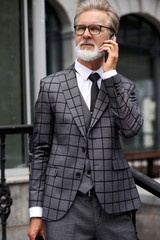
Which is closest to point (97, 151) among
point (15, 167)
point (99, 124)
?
point (99, 124)

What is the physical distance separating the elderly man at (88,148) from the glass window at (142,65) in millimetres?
9685

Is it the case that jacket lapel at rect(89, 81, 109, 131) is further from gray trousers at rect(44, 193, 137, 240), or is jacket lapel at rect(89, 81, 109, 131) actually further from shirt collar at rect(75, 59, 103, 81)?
gray trousers at rect(44, 193, 137, 240)

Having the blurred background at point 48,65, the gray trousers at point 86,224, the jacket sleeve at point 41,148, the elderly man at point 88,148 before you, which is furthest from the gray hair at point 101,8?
the blurred background at point 48,65

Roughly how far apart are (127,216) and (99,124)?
53 centimetres

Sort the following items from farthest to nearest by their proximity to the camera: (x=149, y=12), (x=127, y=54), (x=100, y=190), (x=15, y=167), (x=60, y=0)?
(x=127, y=54)
(x=149, y=12)
(x=60, y=0)
(x=15, y=167)
(x=100, y=190)

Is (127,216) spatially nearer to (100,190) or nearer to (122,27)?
(100,190)

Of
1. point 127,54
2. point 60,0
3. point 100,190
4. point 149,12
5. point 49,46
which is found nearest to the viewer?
point 100,190

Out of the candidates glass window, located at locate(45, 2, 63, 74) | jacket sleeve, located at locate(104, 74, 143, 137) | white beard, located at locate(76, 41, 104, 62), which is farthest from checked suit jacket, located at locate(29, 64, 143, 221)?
glass window, located at locate(45, 2, 63, 74)

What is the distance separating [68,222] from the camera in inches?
89.4

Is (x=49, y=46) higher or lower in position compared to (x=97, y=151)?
higher

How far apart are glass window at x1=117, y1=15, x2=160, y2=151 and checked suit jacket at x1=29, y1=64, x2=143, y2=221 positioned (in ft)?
31.8

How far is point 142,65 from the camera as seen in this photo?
13.0 m

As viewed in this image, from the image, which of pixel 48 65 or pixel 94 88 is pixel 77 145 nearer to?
pixel 94 88

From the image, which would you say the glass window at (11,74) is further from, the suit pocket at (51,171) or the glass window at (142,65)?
the glass window at (142,65)
